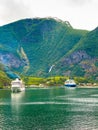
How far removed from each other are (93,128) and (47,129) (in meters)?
15.1

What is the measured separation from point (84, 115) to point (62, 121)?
18.2m

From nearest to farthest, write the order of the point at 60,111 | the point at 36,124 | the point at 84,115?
the point at 36,124, the point at 84,115, the point at 60,111

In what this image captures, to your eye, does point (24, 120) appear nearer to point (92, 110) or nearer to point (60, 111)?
point (60, 111)

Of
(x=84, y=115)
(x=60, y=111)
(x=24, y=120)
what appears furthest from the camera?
(x=60, y=111)

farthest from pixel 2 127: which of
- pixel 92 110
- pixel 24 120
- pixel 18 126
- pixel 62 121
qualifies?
pixel 92 110

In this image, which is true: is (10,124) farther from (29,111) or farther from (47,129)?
(29,111)

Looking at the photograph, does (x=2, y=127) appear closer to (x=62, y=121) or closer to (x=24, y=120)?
(x=24, y=120)

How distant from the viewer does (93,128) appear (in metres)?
118

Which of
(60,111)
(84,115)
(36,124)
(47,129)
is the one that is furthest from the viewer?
(60,111)

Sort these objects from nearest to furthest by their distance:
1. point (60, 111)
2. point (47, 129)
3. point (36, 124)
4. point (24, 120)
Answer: point (47, 129), point (36, 124), point (24, 120), point (60, 111)

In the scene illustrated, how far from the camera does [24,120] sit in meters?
137

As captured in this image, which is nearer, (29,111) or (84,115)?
(84,115)

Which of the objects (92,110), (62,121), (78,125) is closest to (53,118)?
(62,121)

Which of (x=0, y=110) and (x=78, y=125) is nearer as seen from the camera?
(x=78, y=125)
